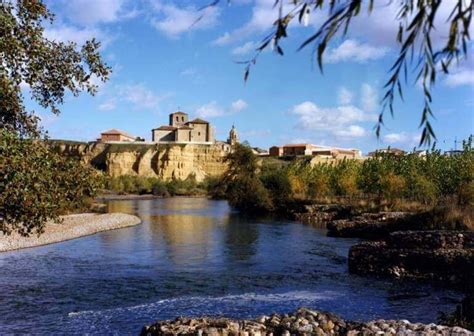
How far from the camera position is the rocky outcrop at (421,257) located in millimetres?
19531

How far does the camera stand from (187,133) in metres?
138

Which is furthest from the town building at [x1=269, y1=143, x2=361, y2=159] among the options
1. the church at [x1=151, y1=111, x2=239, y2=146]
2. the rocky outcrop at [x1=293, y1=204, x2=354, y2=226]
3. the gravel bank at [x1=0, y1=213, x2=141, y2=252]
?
the gravel bank at [x1=0, y1=213, x2=141, y2=252]

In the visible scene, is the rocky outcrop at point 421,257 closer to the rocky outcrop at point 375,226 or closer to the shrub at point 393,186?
the rocky outcrop at point 375,226

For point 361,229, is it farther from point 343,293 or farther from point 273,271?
point 343,293

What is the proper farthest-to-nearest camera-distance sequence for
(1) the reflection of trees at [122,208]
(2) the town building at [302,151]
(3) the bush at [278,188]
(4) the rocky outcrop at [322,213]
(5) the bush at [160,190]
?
(2) the town building at [302,151], (5) the bush at [160,190], (3) the bush at [278,188], (1) the reflection of trees at [122,208], (4) the rocky outcrop at [322,213]

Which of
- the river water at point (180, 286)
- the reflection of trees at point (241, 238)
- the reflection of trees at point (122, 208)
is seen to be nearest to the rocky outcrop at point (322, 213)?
the reflection of trees at point (241, 238)

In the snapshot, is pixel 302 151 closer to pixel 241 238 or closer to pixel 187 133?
pixel 187 133

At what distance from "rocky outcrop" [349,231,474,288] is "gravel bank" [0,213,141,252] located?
49.5 ft

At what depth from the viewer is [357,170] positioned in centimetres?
6406

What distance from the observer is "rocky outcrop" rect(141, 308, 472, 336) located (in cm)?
1052

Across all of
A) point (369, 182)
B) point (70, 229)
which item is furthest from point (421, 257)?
point (369, 182)

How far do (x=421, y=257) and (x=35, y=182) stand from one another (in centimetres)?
1603

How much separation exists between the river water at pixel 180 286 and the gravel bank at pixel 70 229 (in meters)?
1.37

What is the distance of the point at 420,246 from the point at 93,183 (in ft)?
51.4
